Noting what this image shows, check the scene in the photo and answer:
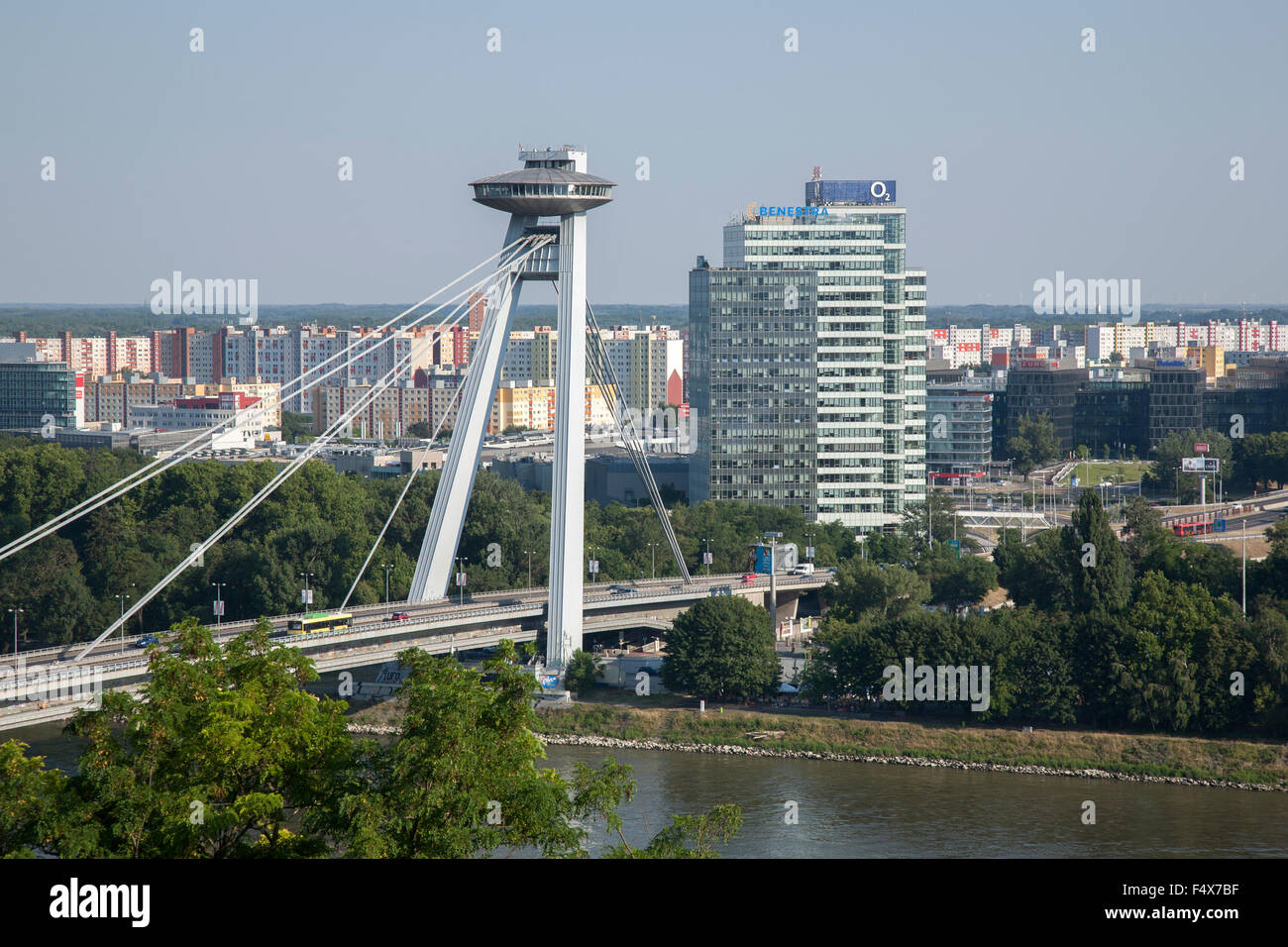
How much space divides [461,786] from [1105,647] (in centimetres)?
1626

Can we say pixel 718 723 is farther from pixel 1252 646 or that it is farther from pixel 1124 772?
pixel 1252 646

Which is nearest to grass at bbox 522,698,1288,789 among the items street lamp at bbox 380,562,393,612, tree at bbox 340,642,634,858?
street lamp at bbox 380,562,393,612

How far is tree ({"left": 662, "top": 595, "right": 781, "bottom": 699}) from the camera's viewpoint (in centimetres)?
2581

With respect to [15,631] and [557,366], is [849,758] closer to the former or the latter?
[557,366]

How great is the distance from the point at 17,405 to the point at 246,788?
203 feet

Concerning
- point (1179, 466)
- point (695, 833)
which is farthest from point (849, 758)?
point (1179, 466)

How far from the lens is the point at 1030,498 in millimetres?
53500

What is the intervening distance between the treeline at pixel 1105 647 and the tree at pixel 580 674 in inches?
141

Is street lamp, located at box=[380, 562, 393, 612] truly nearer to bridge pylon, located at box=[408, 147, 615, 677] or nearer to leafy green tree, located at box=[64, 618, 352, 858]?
bridge pylon, located at box=[408, 147, 615, 677]

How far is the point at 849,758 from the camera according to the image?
23.6 meters

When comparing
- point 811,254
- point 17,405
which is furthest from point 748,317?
point 17,405

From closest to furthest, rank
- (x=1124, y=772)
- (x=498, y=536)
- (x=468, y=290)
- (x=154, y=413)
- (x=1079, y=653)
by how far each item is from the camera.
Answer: (x=1124, y=772) < (x=1079, y=653) < (x=468, y=290) < (x=498, y=536) < (x=154, y=413)

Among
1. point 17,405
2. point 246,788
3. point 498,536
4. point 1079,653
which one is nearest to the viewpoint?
point 246,788

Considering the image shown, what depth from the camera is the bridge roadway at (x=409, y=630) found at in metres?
20.7
